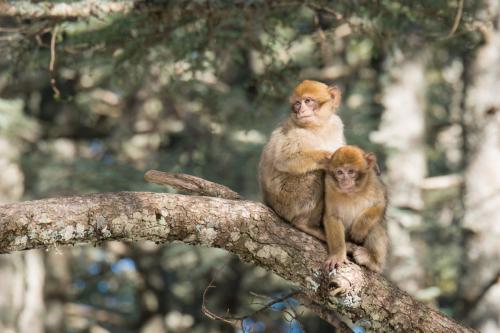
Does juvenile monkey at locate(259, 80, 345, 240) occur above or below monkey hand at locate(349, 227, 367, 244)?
above

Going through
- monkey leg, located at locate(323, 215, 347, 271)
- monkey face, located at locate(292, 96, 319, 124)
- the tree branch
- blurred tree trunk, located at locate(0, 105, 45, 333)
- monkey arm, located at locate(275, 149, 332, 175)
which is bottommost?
blurred tree trunk, located at locate(0, 105, 45, 333)

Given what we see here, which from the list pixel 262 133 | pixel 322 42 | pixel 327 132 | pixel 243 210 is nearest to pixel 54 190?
pixel 262 133

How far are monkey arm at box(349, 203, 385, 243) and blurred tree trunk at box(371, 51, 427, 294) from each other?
5.31 metres

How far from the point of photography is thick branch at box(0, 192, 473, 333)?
5746 mm

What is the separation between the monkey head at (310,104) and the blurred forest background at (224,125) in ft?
4.91

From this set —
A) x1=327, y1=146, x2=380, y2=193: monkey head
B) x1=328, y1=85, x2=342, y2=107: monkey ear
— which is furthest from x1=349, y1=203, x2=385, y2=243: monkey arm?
x1=328, y1=85, x2=342, y2=107: monkey ear

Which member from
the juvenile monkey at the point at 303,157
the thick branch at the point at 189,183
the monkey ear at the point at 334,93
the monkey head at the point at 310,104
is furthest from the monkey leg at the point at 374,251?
A: the monkey ear at the point at 334,93

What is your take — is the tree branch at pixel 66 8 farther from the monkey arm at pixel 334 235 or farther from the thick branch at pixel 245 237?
the monkey arm at pixel 334 235

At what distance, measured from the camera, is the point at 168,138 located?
16.6 m

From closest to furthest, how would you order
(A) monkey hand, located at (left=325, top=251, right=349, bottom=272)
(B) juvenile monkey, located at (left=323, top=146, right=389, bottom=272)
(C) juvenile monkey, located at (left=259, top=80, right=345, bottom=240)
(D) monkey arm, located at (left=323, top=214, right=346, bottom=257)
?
(A) monkey hand, located at (left=325, top=251, right=349, bottom=272), (D) monkey arm, located at (left=323, top=214, right=346, bottom=257), (B) juvenile monkey, located at (left=323, top=146, right=389, bottom=272), (C) juvenile monkey, located at (left=259, top=80, right=345, bottom=240)

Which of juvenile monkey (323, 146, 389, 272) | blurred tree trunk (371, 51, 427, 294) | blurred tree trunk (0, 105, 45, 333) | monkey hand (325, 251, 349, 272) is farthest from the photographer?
blurred tree trunk (0, 105, 45, 333)

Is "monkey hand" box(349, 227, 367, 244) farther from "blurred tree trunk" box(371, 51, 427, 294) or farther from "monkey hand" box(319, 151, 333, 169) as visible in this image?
"blurred tree trunk" box(371, 51, 427, 294)

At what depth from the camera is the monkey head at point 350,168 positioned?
6.78 metres

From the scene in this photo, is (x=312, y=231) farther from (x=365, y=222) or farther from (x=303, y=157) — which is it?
(x=303, y=157)
